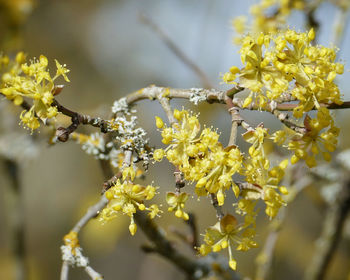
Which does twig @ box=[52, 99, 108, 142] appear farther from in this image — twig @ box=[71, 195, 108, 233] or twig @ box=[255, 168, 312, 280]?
twig @ box=[255, 168, 312, 280]

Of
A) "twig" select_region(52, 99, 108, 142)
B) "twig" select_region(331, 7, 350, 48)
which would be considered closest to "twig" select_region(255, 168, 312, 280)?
"twig" select_region(331, 7, 350, 48)

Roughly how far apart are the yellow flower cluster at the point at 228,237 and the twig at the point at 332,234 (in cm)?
113

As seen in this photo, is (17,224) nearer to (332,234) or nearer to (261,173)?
(332,234)

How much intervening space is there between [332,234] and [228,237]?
1.25 m

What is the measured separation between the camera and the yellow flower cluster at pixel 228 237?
843mm

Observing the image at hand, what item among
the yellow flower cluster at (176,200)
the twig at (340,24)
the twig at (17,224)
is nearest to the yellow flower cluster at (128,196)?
the yellow flower cluster at (176,200)

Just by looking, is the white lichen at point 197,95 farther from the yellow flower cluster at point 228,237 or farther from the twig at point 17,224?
the twig at point 17,224

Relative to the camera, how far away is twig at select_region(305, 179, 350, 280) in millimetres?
1809

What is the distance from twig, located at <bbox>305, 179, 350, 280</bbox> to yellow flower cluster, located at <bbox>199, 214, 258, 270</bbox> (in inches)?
44.6

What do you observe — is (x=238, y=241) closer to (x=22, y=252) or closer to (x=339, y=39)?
(x=339, y=39)

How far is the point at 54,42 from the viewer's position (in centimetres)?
690

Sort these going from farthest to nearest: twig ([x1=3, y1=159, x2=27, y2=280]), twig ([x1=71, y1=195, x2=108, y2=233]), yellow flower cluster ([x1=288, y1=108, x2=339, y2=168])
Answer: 1. twig ([x1=3, y1=159, x2=27, y2=280])
2. twig ([x1=71, y1=195, x2=108, y2=233])
3. yellow flower cluster ([x1=288, y1=108, x2=339, y2=168])

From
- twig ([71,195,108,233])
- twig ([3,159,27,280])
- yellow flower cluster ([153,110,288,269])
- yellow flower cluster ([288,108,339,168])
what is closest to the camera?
yellow flower cluster ([153,110,288,269])

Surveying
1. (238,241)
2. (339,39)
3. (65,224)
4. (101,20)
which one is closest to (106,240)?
(65,224)
